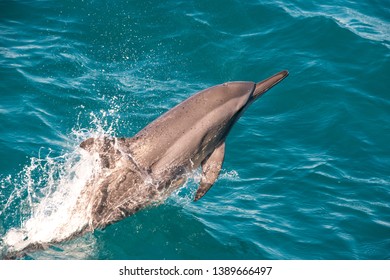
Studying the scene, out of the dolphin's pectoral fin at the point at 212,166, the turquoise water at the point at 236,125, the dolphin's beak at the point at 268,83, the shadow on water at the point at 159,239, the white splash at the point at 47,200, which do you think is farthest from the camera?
the dolphin's beak at the point at 268,83

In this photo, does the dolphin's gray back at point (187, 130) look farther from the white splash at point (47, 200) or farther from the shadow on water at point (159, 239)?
the shadow on water at point (159, 239)

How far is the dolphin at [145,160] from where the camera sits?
10336 mm

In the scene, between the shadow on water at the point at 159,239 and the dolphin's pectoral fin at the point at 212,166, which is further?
the dolphin's pectoral fin at the point at 212,166

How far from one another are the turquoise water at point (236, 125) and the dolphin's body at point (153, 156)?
610mm

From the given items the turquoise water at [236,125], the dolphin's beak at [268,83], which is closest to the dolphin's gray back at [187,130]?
the dolphin's beak at [268,83]

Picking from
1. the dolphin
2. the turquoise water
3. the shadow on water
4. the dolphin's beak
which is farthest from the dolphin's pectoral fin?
the dolphin's beak

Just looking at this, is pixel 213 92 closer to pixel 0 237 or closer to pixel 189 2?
pixel 0 237

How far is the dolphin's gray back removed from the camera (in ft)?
33.9

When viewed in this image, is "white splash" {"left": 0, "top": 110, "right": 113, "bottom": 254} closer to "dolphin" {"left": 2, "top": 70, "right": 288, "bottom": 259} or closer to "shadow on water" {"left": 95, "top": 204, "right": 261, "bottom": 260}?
"dolphin" {"left": 2, "top": 70, "right": 288, "bottom": 259}

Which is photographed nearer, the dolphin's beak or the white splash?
the white splash

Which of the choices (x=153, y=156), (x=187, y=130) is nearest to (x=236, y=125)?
(x=187, y=130)

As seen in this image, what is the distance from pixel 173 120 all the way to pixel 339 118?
256 inches

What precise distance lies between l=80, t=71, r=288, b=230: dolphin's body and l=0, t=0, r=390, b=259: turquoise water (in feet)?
2.00

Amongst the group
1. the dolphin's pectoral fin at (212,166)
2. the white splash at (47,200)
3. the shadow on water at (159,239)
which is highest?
the dolphin's pectoral fin at (212,166)
